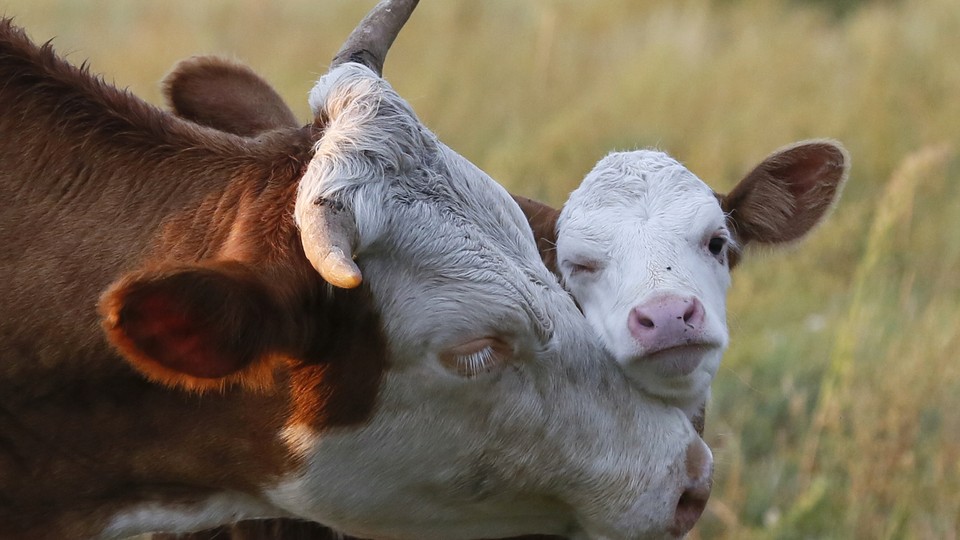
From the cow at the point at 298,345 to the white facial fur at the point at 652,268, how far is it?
19cm

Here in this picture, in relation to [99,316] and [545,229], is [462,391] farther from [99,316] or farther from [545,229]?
[545,229]

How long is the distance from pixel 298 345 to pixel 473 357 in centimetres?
38

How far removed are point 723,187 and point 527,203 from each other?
5187 mm

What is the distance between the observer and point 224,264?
256cm

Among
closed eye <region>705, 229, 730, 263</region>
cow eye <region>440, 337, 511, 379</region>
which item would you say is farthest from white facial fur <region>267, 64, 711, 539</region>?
closed eye <region>705, 229, 730, 263</region>

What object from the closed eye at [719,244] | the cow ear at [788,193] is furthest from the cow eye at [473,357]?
the cow ear at [788,193]

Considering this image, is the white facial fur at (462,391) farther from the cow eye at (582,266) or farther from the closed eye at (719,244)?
the closed eye at (719,244)

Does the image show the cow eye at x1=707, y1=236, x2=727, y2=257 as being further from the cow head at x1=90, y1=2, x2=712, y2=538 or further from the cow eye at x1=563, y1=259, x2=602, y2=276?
the cow head at x1=90, y1=2, x2=712, y2=538

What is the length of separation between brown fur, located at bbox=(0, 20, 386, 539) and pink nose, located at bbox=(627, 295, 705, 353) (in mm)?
684

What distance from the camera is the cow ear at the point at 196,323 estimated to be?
7.91 feet

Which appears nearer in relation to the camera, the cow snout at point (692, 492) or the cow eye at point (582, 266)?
the cow snout at point (692, 492)

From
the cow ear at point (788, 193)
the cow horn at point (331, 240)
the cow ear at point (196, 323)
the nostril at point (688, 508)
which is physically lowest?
the nostril at point (688, 508)

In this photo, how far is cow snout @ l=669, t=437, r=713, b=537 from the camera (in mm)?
3131

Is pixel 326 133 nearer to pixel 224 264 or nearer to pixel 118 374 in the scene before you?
pixel 224 264
